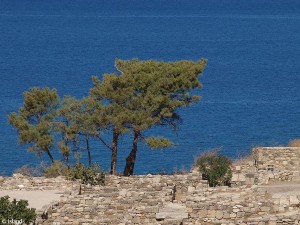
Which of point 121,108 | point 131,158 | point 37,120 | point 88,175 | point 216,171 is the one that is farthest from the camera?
point 37,120

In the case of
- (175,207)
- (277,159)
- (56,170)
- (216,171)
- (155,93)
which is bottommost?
(175,207)

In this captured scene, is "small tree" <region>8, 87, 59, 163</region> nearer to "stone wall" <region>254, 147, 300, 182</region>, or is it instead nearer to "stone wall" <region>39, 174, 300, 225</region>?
"stone wall" <region>254, 147, 300, 182</region>

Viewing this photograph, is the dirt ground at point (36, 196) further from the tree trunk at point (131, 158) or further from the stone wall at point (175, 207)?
the tree trunk at point (131, 158)

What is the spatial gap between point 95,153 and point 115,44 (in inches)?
3117

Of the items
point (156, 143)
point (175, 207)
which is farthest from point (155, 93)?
point (175, 207)

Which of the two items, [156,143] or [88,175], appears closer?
[88,175]

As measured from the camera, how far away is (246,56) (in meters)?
128

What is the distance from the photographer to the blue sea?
67.5m

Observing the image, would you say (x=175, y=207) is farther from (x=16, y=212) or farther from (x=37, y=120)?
(x=37, y=120)

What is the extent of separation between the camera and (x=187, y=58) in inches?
4697

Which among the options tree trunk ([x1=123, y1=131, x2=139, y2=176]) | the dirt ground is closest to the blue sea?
tree trunk ([x1=123, y1=131, x2=139, y2=176])

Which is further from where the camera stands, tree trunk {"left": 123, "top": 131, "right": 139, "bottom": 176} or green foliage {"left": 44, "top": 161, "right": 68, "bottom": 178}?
tree trunk {"left": 123, "top": 131, "right": 139, "bottom": 176}

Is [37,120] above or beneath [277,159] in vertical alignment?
above

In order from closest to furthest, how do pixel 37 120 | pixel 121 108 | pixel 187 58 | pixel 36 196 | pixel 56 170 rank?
pixel 36 196 < pixel 56 170 < pixel 121 108 < pixel 37 120 < pixel 187 58
